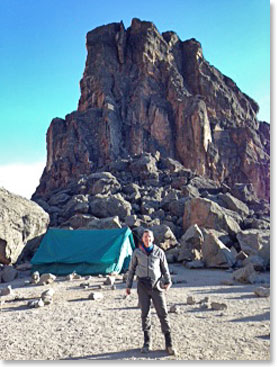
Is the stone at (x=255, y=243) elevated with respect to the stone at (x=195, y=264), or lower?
elevated

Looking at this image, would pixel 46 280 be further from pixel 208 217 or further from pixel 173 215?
pixel 173 215

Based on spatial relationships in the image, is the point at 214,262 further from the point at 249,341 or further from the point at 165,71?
the point at 165,71

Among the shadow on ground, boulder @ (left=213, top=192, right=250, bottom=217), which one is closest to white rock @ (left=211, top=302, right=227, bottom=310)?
the shadow on ground

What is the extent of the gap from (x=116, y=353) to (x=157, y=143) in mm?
59773

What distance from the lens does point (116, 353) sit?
481cm

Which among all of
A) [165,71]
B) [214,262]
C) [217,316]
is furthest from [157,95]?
[217,316]

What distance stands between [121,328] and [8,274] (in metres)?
8.62

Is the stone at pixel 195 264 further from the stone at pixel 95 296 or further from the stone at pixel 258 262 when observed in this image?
the stone at pixel 95 296

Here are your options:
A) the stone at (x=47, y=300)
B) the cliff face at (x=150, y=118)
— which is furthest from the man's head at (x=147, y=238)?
the cliff face at (x=150, y=118)

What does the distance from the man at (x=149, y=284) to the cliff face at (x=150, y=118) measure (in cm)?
5040

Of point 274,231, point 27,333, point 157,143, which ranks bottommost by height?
point 27,333

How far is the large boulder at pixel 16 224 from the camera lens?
47.5 ft

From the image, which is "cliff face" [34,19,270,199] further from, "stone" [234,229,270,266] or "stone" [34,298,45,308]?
"stone" [34,298,45,308]

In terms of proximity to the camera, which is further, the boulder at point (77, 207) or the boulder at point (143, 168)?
the boulder at point (143, 168)
